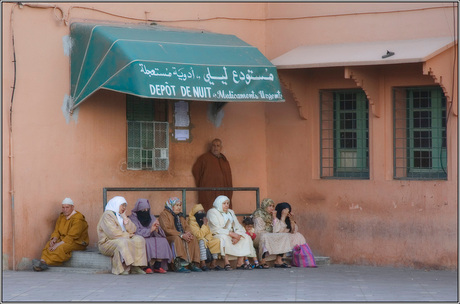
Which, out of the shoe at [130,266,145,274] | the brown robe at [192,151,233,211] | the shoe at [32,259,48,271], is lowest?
the shoe at [130,266,145,274]

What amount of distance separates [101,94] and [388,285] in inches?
189

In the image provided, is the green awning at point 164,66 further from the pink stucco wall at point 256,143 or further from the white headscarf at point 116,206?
the white headscarf at point 116,206

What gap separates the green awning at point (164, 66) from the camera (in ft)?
43.3

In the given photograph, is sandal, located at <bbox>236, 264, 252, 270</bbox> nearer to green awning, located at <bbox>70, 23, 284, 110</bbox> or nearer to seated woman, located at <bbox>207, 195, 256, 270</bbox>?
seated woman, located at <bbox>207, 195, 256, 270</bbox>

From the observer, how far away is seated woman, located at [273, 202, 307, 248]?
14.7m

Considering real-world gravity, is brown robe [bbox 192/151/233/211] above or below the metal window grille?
below

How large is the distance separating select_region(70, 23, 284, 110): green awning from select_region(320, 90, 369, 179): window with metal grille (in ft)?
4.80

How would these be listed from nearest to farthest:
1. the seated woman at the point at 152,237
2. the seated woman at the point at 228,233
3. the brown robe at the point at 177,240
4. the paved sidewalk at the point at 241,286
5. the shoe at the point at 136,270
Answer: the paved sidewalk at the point at 241,286, the shoe at the point at 136,270, the seated woman at the point at 152,237, the brown robe at the point at 177,240, the seated woman at the point at 228,233

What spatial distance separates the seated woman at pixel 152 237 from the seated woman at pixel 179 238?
4.4 inches

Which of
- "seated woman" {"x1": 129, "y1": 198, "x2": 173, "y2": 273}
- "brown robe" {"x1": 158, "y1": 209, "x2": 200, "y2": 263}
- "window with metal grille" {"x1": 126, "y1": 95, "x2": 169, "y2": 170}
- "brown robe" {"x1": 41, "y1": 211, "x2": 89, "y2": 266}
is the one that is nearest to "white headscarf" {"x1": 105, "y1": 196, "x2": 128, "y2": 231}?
"seated woman" {"x1": 129, "y1": 198, "x2": 173, "y2": 273}

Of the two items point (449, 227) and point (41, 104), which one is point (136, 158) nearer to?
point (41, 104)

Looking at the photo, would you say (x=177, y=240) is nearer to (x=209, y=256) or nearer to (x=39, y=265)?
(x=209, y=256)

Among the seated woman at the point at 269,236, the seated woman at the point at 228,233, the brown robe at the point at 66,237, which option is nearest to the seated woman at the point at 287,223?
the seated woman at the point at 269,236

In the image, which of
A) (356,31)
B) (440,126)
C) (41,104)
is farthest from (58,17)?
(440,126)
